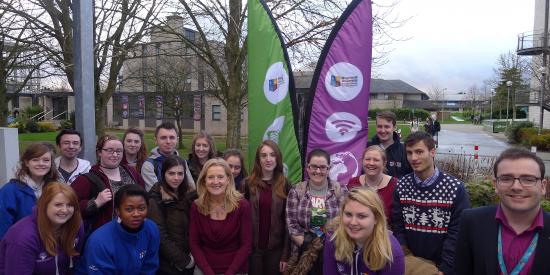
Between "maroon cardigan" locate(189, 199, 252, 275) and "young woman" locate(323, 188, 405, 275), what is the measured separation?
1166 millimetres

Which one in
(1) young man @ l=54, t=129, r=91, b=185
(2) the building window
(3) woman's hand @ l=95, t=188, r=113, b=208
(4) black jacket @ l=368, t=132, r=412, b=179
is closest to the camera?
(3) woman's hand @ l=95, t=188, r=113, b=208

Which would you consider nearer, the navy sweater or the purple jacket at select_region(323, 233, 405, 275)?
the purple jacket at select_region(323, 233, 405, 275)

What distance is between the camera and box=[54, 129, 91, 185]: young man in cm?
419

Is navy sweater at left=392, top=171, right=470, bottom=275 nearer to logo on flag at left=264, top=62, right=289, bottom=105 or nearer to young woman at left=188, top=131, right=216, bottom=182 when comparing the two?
logo on flag at left=264, top=62, right=289, bottom=105

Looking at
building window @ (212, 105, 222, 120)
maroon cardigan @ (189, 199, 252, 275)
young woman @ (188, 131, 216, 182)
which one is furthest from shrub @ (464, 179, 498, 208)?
building window @ (212, 105, 222, 120)

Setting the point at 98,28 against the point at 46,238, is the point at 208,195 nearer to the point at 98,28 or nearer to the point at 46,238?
the point at 46,238

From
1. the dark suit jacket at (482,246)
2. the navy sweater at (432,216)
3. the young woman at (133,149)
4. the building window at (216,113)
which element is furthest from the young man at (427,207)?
the building window at (216,113)

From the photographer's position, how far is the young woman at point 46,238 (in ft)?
9.55

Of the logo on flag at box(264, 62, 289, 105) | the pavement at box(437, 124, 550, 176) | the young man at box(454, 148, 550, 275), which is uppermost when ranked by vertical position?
the logo on flag at box(264, 62, 289, 105)

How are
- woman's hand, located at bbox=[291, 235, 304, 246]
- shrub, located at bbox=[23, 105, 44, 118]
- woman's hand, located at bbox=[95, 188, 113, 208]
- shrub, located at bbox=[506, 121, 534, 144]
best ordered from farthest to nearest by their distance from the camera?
shrub, located at bbox=[23, 105, 44, 118]
shrub, located at bbox=[506, 121, 534, 144]
woman's hand, located at bbox=[291, 235, 304, 246]
woman's hand, located at bbox=[95, 188, 113, 208]

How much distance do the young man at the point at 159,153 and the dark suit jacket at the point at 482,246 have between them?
2.79m

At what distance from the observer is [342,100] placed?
4875 mm

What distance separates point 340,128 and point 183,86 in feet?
69.5

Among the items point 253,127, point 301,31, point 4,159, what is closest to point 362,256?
point 253,127
